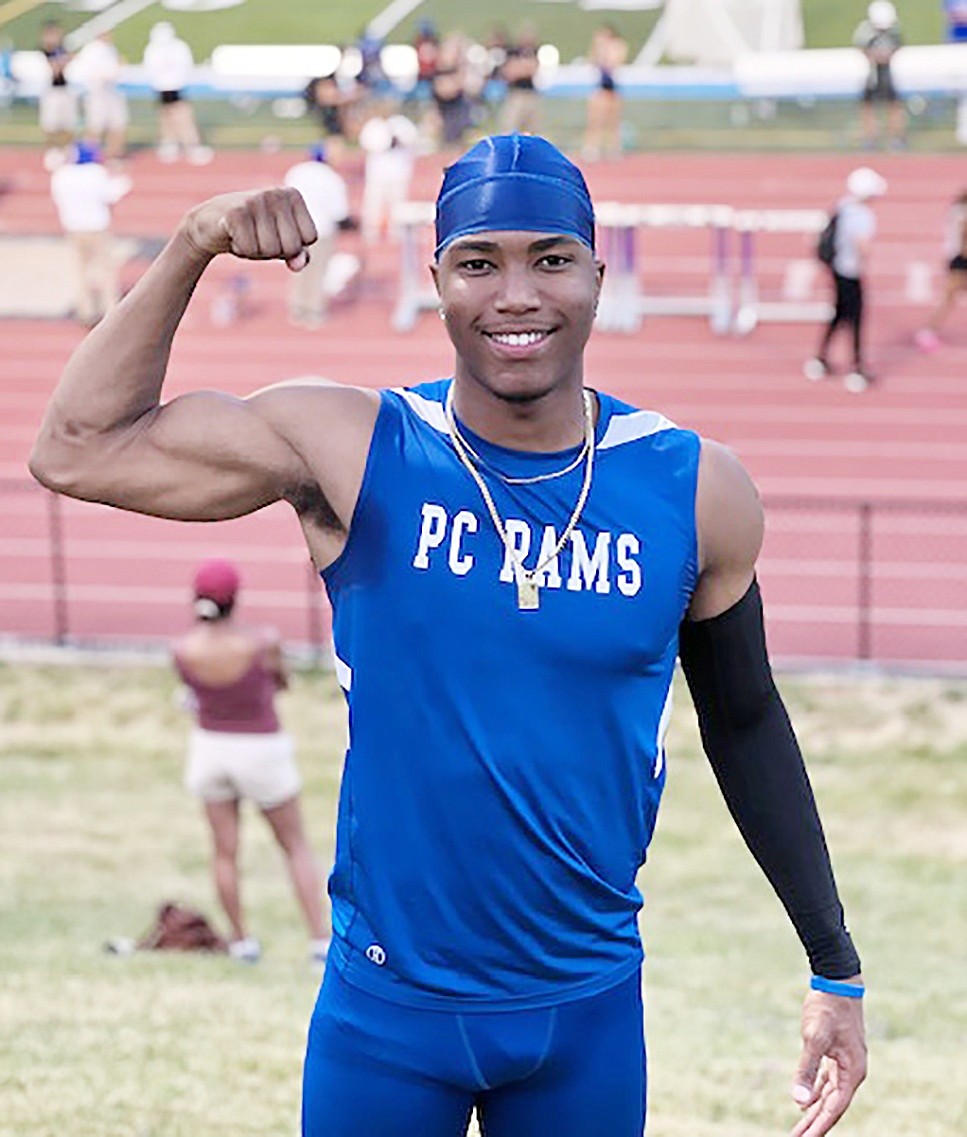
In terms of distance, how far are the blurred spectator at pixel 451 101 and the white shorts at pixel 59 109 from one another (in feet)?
14.3

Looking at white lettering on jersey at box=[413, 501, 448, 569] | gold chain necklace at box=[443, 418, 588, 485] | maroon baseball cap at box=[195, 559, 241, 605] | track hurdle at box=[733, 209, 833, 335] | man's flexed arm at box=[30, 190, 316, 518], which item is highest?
man's flexed arm at box=[30, 190, 316, 518]

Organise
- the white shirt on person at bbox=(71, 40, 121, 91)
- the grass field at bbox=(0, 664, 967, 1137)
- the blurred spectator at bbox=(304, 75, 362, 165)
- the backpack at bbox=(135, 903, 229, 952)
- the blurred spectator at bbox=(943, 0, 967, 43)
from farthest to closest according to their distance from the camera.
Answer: the blurred spectator at bbox=(943, 0, 967, 43)
the white shirt on person at bbox=(71, 40, 121, 91)
the blurred spectator at bbox=(304, 75, 362, 165)
the backpack at bbox=(135, 903, 229, 952)
the grass field at bbox=(0, 664, 967, 1137)

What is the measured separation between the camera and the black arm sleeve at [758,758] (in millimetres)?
3795

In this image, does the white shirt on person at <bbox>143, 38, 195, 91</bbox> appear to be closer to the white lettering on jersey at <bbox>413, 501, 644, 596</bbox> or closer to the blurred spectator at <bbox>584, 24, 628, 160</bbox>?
the blurred spectator at <bbox>584, 24, 628, 160</bbox>

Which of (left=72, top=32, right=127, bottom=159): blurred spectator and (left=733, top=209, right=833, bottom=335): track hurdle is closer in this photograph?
(left=733, top=209, right=833, bottom=335): track hurdle

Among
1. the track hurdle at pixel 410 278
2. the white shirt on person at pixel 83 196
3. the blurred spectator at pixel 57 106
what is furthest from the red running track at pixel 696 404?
the white shirt on person at pixel 83 196

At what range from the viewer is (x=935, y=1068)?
296 inches

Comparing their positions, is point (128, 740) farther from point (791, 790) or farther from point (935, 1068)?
point (791, 790)

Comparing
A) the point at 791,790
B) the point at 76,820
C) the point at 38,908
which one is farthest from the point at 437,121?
the point at 791,790

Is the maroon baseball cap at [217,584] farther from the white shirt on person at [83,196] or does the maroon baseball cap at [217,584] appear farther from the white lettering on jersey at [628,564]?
the white shirt on person at [83,196]

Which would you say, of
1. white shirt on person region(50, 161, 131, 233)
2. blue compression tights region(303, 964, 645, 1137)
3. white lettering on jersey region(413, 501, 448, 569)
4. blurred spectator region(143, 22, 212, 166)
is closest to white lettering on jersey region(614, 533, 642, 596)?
white lettering on jersey region(413, 501, 448, 569)

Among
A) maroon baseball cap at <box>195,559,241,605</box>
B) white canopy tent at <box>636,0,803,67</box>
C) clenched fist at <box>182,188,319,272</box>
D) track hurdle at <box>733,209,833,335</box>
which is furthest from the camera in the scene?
white canopy tent at <box>636,0,803,67</box>

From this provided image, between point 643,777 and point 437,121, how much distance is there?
26.7m

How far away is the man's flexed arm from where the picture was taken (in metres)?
3.34
